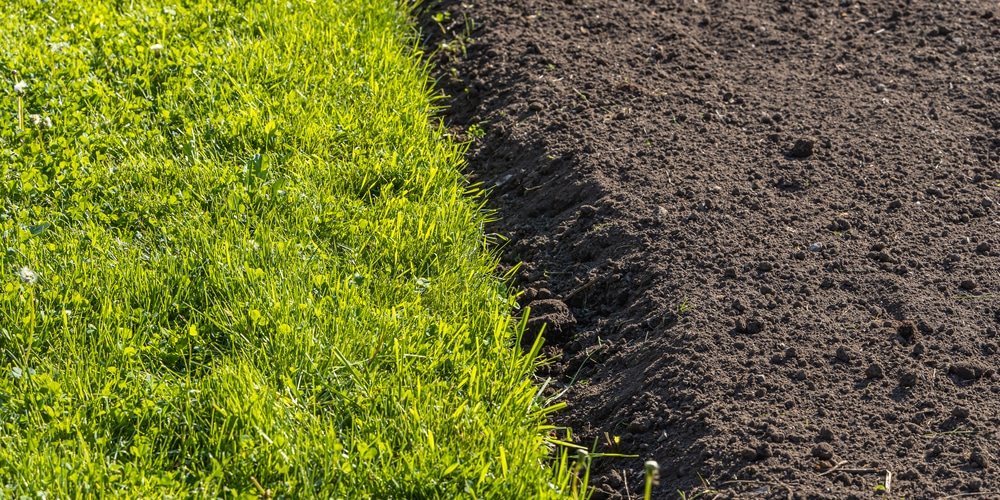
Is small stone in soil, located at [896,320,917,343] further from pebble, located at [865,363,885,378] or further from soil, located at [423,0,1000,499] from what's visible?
pebble, located at [865,363,885,378]

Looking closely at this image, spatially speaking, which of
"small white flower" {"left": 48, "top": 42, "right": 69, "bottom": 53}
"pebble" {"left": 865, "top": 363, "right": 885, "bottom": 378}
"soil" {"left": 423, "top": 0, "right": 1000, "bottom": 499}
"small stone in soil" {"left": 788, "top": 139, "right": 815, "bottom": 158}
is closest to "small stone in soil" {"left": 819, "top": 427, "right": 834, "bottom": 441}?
"soil" {"left": 423, "top": 0, "right": 1000, "bottom": 499}

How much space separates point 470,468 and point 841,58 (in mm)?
2834

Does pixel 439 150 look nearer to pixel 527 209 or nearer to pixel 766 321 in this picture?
pixel 527 209

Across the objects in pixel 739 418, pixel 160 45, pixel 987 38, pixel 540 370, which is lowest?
pixel 540 370

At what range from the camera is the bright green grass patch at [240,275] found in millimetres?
2439

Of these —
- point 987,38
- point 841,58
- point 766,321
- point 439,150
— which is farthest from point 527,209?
point 987,38

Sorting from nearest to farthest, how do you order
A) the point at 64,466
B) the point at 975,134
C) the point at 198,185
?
the point at 64,466 → the point at 198,185 → the point at 975,134

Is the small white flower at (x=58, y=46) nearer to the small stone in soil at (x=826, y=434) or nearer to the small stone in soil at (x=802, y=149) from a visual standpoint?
the small stone in soil at (x=802, y=149)

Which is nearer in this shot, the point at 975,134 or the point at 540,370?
the point at 540,370

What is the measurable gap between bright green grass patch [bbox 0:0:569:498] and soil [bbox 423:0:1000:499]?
0.91 feet

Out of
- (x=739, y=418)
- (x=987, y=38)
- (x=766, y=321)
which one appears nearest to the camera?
(x=739, y=418)

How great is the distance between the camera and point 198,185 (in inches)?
135

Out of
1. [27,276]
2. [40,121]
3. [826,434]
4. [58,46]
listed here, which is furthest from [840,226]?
[58,46]

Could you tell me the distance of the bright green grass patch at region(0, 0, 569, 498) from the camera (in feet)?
8.00
